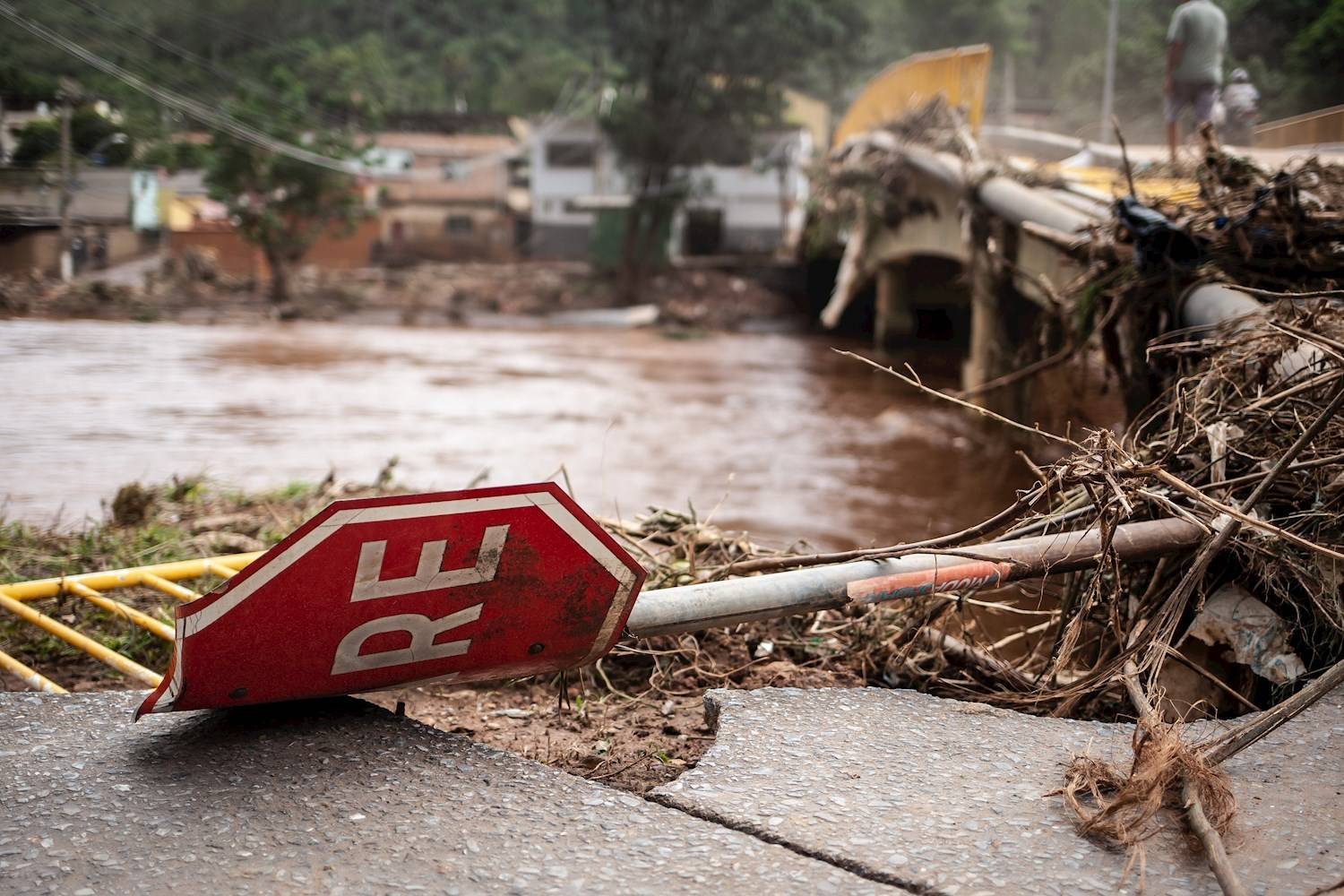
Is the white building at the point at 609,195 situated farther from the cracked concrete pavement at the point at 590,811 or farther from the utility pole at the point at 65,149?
the cracked concrete pavement at the point at 590,811

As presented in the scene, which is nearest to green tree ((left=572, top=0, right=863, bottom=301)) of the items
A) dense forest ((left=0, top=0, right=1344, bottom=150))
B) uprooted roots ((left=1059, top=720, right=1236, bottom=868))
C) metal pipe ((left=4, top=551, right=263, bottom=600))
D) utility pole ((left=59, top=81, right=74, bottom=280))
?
dense forest ((left=0, top=0, right=1344, bottom=150))

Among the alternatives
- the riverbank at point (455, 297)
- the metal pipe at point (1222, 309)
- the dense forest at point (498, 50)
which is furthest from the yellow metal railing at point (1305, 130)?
the riverbank at point (455, 297)

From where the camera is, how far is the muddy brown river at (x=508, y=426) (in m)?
9.06

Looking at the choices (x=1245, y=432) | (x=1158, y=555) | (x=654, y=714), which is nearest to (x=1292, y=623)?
(x=1158, y=555)

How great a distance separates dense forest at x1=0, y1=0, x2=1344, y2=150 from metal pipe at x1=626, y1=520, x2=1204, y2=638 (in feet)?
30.0

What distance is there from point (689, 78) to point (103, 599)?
24.7 m

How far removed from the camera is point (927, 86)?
13.8 meters

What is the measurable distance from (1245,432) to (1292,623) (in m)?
0.68

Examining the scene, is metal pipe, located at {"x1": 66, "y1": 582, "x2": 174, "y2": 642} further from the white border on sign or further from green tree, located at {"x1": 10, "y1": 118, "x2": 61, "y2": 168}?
green tree, located at {"x1": 10, "y1": 118, "x2": 61, "y2": 168}

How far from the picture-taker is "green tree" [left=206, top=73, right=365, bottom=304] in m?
25.5

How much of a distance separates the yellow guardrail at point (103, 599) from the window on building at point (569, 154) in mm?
33257

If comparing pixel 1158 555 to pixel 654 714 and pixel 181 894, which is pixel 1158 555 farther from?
pixel 181 894

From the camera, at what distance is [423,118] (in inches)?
1455

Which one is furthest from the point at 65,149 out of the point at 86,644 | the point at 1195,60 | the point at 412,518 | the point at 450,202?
the point at 450,202
